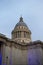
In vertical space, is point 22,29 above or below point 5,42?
above

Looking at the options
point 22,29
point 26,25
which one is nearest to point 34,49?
point 22,29

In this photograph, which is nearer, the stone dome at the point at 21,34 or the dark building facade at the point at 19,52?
the dark building facade at the point at 19,52

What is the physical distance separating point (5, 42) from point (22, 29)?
18.5m

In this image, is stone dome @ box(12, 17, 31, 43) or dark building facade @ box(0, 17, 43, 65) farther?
stone dome @ box(12, 17, 31, 43)

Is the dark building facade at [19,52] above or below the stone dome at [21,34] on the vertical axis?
below

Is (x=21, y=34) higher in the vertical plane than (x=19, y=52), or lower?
higher

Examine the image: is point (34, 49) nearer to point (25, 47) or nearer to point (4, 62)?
point (25, 47)

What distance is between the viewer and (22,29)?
60281 millimetres

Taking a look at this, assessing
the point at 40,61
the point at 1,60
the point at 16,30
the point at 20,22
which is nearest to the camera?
the point at 1,60

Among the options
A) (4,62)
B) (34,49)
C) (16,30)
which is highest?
(16,30)

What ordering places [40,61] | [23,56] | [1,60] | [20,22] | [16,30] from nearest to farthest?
[1,60]
[40,61]
[23,56]
[16,30]
[20,22]

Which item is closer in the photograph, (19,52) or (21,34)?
(19,52)

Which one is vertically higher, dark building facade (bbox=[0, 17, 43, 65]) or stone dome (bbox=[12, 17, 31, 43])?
stone dome (bbox=[12, 17, 31, 43])

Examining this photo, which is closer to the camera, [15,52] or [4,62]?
[4,62]
